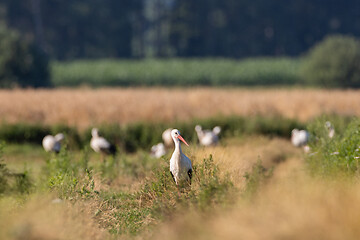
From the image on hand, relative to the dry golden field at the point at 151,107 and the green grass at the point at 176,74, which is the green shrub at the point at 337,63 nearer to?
the dry golden field at the point at 151,107

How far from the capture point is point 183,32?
78.6 metres

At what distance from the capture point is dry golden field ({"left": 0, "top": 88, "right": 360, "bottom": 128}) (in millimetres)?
21772

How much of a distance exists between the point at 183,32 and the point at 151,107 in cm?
5719

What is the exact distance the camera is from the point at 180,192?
30.5ft

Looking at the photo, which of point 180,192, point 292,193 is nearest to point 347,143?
point 180,192

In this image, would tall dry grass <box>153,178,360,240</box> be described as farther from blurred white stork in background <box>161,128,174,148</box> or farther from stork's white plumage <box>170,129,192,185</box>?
blurred white stork in background <box>161,128,174,148</box>

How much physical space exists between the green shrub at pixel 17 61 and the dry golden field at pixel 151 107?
12123mm

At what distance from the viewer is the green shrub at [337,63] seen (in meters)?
40.3

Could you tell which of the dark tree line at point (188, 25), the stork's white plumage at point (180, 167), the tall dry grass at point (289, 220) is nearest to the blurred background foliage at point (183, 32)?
the dark tree line at point (188, 25)

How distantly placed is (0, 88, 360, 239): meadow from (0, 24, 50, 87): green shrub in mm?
12333

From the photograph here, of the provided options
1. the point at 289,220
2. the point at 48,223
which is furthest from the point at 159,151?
the point at 289,220

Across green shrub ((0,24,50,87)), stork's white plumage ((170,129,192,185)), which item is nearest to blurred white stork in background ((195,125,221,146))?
stork's white plumage ((170,129,192,185))

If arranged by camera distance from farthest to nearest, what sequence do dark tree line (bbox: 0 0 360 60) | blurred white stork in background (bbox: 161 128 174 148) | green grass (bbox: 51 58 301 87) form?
dark tree line (bbox: 0 0 360 60) < green grass (bbox: 51 58 301 87) < blurred white stork in background (bbox: 161 128 174 148)

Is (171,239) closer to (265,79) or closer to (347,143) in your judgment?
(347,143)
